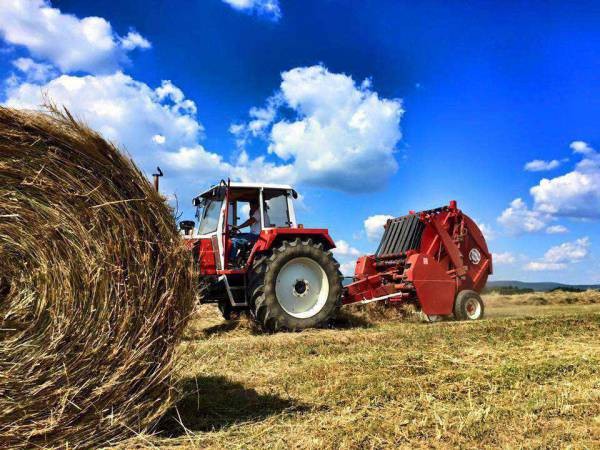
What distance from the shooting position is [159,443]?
9.93 feet

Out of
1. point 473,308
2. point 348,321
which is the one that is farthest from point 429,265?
point 348,321

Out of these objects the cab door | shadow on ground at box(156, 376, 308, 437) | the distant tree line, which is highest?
the cab door

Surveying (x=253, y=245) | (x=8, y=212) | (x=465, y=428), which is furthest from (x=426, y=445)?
(x=253, y=245)

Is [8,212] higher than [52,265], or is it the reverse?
[8,212]

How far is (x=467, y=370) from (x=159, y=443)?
2.51 m

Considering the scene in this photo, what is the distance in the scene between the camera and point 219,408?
3.68 metres

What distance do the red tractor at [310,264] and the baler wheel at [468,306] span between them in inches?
0.6

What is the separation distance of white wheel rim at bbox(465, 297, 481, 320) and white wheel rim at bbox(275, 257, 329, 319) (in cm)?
283

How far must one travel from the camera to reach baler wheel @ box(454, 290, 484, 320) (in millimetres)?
9086

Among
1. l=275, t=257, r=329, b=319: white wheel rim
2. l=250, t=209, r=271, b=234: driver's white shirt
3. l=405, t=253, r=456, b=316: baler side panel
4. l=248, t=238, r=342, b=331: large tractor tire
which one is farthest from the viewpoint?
l=405, t=253, r=456, b=316: baler side panel

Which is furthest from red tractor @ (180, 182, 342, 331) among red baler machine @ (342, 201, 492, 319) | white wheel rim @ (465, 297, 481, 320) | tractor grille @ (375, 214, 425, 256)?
white wheel rim @ (465, 297, 481, 320)

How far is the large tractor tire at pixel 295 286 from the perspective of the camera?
728 centimetres

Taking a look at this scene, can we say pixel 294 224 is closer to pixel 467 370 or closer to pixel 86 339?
pixel 467 370

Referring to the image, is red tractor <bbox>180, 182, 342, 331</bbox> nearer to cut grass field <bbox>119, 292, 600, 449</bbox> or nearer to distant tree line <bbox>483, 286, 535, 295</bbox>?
cut grass field <bbox>119, 292, 600, 449</bbox>
